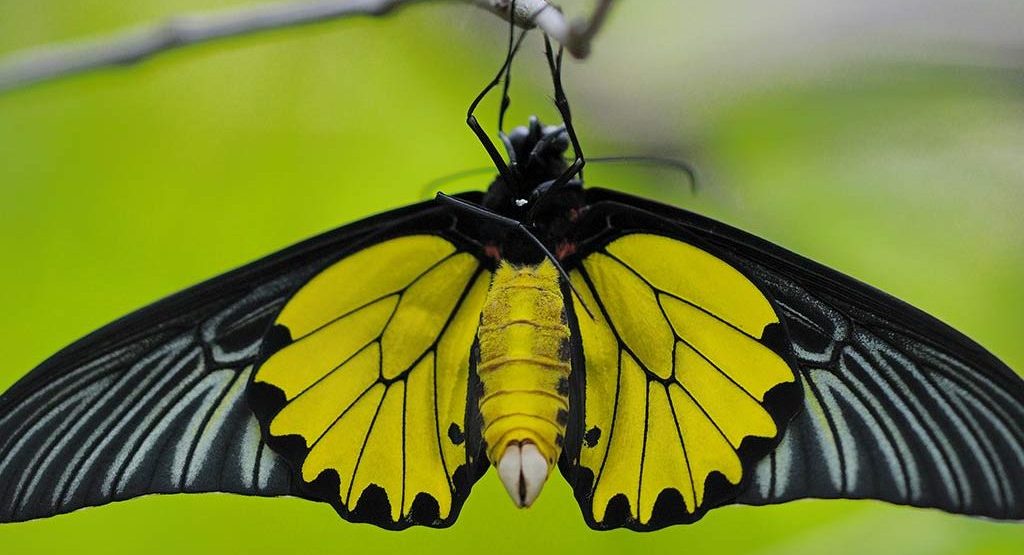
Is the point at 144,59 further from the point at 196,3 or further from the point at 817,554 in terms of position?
the point at 817,554

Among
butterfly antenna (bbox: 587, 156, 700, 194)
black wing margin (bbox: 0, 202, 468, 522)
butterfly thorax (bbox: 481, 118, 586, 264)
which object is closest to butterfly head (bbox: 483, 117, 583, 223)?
butterfly thorax (bbox: 481, 118, 586, 264)

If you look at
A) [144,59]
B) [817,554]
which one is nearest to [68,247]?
[144,59]

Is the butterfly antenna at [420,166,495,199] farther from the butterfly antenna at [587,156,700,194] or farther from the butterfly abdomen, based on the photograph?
the butterfly abdomen

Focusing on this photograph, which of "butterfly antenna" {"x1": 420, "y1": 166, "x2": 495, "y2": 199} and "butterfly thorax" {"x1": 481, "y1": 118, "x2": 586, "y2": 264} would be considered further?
"butterfly antenna" {"x1": 420, "y1": 166, "x2": 495, "y2": 199}

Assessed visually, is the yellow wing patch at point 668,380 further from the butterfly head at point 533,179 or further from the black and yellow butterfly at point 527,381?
the butterfly head at point 533,179

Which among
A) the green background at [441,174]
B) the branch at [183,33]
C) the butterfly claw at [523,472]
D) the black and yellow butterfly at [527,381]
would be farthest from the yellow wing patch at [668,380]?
the green background at [441,174]
